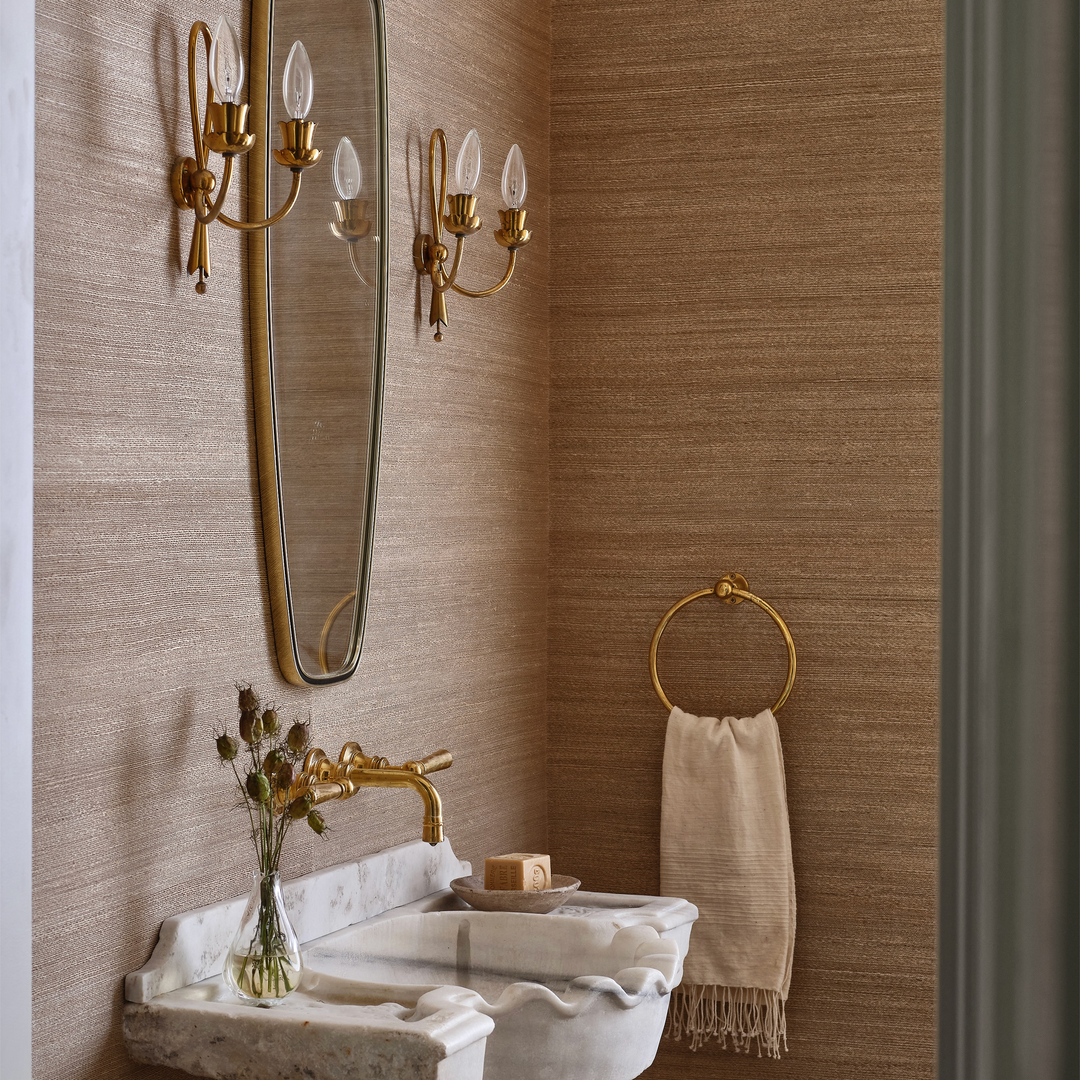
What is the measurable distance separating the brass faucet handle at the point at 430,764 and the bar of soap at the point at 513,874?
0.18 meters

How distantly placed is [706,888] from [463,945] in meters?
0.63

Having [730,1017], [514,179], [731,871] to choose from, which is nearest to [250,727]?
[514,179]

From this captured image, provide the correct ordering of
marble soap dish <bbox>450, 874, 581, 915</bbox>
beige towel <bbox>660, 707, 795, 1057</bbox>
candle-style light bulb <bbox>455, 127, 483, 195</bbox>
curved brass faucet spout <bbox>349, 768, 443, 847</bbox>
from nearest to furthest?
curved brass faucet spout <bbox>349, 768, 443, 847</bbox>, marble soap dish <bbox>450, 874, 581, 915</bbox>, candle-style light bulb <bbox>455, 127, 483, 195</bbox>, beige towel <bbox>660, 707, 795, 1057</bbox>

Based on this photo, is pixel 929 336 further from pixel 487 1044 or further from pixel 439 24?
pixel 487 1044

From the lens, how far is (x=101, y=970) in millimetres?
1222

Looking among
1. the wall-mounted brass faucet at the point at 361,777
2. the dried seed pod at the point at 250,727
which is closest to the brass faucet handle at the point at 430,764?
the wall-mounted brass faucet at the point at 361,777

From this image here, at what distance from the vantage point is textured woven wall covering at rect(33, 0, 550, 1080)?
1.17m

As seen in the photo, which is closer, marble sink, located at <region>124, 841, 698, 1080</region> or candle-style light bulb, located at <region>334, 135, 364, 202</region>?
marble sink, located at <region>124, 841, 698, 1080</region>

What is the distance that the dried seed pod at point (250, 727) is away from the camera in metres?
1.36

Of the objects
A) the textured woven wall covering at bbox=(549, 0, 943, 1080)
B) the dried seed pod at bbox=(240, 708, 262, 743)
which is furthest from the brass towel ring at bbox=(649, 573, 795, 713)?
the dried seed pod at bbox=(240, 708, 262, 743)

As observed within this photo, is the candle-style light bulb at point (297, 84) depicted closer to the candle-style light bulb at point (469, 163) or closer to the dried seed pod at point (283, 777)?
the candle-style light bulb at point (469, 163)

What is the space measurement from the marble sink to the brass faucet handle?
0.16 metres

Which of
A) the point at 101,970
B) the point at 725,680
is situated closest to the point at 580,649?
the point at 725,680

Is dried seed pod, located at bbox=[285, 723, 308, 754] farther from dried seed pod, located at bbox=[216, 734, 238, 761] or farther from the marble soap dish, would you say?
the marble soap dish
